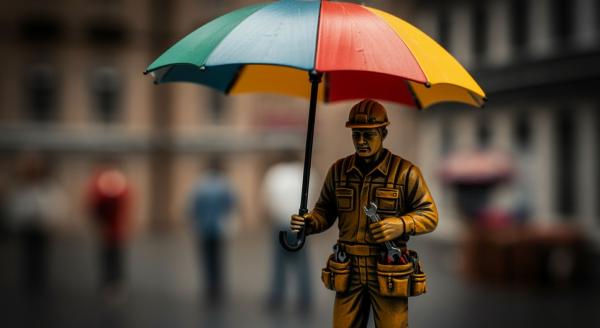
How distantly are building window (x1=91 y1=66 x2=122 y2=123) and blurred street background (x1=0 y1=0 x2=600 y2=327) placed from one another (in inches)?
1.7

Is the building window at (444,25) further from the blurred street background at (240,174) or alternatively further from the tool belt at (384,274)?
the tool belt at (384,274)

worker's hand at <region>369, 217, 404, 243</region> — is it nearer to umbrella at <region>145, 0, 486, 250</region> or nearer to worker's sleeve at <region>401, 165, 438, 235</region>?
worker's sleeve at <region>401, 165, 438, 235</region>

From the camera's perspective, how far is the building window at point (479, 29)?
62.5 feet

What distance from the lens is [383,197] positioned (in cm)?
385

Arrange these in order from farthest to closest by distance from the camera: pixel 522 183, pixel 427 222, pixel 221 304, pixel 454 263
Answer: pixel 522 183, pixel 454 263, pixel 221 304, pixel 427 222

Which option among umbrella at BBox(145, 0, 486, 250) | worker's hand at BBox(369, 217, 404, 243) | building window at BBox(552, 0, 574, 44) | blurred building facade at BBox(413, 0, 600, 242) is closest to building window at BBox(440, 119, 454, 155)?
blurred building facade at BBox(413, 0, 600, 242)

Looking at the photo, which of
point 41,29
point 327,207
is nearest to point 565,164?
point 327,207

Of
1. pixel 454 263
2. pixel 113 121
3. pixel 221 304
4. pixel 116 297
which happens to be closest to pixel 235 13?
pixel 221 304

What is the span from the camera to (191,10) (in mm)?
23547

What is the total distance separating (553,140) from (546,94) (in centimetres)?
A: 110

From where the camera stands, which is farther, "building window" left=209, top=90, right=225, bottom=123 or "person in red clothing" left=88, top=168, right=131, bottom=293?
"building window" left=209, top=90, right=225, bottom=123

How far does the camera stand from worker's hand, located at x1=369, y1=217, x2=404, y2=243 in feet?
11.9

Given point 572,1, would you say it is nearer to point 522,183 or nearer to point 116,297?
point 522,183

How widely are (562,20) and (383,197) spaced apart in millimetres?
14114
